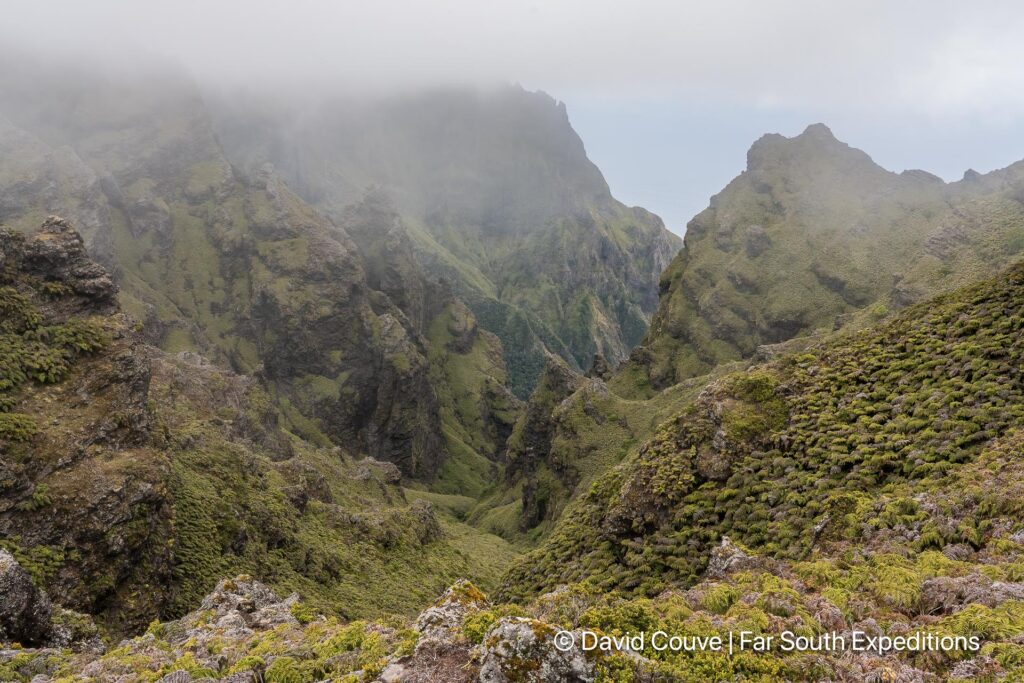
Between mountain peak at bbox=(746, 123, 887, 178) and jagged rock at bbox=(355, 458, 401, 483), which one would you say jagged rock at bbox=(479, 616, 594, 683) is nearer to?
jagged rock at bbox=(355, 458, 401, 483)

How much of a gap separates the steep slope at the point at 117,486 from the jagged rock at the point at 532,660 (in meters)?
25.1

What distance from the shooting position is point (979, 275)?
76.8 metres

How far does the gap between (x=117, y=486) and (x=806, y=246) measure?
492 ft

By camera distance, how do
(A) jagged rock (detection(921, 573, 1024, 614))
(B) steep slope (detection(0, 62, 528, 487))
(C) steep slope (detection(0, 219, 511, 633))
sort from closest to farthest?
(A) jagged rock (detection(921, 573, 1024, 614)) → (C) steep slope (detection(0, 219, 511, 633)) → (B) steep slope (detection(0, 62, 528, 487))

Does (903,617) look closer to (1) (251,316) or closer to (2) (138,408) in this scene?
(2) (138,408)

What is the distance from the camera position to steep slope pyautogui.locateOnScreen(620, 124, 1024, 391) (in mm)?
103688

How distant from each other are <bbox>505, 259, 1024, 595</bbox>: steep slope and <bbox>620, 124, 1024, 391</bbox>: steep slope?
Answer: 74.1 metres

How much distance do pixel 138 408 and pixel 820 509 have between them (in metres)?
36.4

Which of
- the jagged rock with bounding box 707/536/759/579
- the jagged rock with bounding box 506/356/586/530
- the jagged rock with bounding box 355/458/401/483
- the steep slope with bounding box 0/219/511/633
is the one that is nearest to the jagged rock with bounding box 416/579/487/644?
the jagged rock with bounding box 707/536/759/579

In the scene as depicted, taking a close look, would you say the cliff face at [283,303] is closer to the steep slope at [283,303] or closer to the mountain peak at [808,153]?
the steep slope at [283,303]

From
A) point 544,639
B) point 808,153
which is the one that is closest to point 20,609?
point 544,639

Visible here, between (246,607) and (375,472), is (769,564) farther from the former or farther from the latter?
(375,472)

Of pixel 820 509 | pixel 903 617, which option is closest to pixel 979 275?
pixel 820 509

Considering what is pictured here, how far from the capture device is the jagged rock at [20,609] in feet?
61.3
